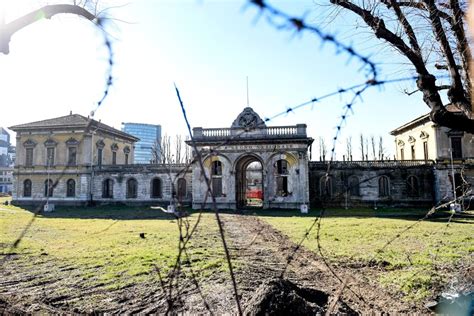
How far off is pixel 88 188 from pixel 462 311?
32.8 meters

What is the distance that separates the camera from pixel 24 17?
3.62 metres

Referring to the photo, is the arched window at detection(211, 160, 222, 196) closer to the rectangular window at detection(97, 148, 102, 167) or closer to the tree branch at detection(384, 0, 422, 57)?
the rectangular window at detection(97, 148, 102, 167)

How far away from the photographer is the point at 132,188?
32656 mm

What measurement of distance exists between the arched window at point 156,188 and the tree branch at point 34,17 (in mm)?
28991

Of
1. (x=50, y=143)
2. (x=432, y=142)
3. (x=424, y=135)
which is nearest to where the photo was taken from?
(x=432, y=142)

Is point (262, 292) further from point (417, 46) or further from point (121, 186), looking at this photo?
point (121, 186)

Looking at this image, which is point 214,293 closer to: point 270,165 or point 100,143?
point 270,165

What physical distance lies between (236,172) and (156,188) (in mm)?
8642

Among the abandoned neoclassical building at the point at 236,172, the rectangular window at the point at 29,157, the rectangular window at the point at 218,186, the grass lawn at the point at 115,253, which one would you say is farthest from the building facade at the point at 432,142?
the rectangular window at the point at 29,157

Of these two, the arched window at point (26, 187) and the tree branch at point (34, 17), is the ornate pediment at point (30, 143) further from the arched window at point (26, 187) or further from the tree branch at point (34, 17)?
the tree branch at point (34, 17)

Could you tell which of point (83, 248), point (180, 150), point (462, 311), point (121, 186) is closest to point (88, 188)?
point (121, 186)

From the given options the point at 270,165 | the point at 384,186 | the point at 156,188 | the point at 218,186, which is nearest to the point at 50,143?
the point at 156,188

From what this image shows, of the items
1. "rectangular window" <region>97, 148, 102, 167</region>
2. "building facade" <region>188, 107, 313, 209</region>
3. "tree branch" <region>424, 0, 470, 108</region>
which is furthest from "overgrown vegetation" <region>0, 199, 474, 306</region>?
"rectangular window" <region>97, 148, 102, 167</region>

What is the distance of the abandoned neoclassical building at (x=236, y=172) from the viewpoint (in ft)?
89.9
